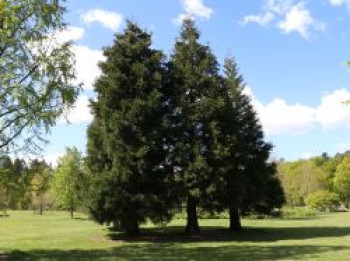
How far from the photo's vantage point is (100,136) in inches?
1513

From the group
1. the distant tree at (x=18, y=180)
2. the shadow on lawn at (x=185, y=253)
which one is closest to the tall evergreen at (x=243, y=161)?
the shadow on lawn at (x=185, y=253)

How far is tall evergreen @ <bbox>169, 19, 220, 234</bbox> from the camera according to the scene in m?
38.6

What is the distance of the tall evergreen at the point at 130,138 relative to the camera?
36.6 meters

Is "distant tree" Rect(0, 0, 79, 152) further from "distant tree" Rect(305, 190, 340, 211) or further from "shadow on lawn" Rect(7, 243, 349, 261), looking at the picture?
"distant tree" Rect(305, 190, 340, 211)

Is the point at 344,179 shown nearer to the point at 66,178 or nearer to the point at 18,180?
the point at 66,178

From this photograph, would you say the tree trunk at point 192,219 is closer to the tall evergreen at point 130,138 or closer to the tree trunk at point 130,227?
the tall evergreen at point 130,138

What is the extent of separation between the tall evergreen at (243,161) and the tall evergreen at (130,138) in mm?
4602

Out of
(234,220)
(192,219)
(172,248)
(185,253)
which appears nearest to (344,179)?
(234,220)

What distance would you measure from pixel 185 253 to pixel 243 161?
50.6 ft

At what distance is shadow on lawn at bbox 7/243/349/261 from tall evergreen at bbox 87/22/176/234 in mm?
5237

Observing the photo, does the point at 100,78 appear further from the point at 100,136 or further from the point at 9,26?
the point at 9,26

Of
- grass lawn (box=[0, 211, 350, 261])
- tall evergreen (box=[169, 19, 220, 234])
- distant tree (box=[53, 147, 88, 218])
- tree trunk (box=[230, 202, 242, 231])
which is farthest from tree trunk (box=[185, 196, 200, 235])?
distant tree (box=[53, 147, 88, 218])

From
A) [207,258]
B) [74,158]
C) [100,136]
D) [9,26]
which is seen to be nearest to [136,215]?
[100,136]

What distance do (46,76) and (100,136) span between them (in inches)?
465
